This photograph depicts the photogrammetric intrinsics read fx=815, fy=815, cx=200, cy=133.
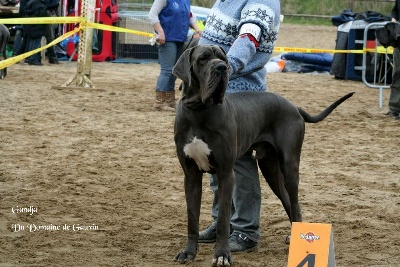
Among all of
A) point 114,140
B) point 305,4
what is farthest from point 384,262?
point 305,4

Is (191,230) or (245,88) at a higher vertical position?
(245,88)

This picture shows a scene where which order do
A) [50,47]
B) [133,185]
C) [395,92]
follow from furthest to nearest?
[50,47], [395,92], [133,185]

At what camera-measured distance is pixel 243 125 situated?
208 inches

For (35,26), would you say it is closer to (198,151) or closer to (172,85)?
(172,85)

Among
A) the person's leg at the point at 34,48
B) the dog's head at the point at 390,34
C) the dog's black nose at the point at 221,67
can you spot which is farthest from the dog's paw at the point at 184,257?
the person's leg at the point at 34,48

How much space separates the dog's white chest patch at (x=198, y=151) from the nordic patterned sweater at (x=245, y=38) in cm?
50

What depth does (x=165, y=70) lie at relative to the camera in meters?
11.7

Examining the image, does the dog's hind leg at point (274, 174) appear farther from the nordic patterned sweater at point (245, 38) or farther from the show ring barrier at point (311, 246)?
the show ring barrier at point (311, 246)

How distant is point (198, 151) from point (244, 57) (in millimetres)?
664

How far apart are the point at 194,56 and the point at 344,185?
3261mm

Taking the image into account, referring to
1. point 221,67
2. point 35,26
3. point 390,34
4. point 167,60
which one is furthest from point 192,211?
point 35,26

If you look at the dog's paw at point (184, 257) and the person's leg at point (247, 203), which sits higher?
the person's leg at point (247, 203)

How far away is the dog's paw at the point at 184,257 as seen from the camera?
208 inches

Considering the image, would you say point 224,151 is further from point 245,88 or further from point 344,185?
point 344,185
